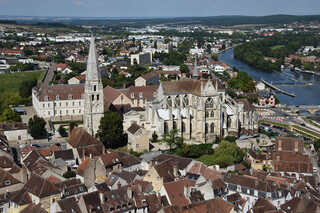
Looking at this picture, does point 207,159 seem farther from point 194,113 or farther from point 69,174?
point 69,174

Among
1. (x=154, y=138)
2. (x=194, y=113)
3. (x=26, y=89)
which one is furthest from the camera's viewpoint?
(x=26, y=89)

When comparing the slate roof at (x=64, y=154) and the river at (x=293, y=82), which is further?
the river at (x=293, y=82)

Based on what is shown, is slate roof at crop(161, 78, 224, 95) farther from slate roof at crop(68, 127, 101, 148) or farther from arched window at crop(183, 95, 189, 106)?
slate roof at crop(68, 127, 101, 148)

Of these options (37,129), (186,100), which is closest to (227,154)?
(186,100)

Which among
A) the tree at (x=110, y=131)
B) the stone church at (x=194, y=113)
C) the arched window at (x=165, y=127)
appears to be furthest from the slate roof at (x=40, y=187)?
the arched window at (x=165, y=127)

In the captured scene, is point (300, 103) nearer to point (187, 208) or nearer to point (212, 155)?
point (212, 155)

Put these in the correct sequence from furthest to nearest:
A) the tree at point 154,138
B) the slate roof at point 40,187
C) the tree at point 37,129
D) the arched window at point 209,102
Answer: the tree at point 37,129 → the arched window at point 209,102 → the tree at point 154,138 → the slate roof at point 40,187

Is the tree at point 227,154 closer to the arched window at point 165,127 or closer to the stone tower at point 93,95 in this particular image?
the arched window at point 165,127
